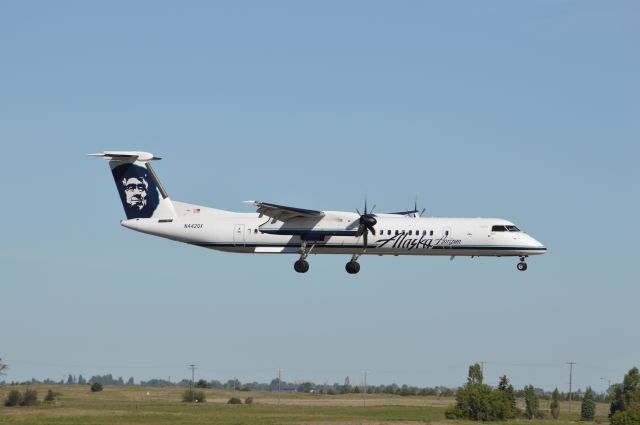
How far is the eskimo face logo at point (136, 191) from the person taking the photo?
70.0m

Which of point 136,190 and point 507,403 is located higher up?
point 136,190

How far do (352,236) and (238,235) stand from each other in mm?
7062

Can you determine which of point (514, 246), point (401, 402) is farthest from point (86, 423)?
point (401, 402)

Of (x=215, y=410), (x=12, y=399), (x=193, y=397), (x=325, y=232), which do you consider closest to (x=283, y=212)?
(x=325, y=232)

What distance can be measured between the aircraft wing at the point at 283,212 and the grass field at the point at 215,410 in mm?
38426

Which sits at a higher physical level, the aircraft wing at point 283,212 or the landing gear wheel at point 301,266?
the aircraft wing at point 283,212

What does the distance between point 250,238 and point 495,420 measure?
61428mm

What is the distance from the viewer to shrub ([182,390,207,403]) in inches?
5295

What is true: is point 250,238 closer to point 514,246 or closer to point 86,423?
point 514,246

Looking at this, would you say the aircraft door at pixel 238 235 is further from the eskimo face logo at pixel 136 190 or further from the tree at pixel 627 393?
the tree at pixel 627 393

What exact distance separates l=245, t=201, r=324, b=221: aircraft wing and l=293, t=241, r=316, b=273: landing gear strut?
1.95 m

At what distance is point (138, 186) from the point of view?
70.2 metres

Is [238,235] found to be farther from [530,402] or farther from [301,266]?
[530,402]

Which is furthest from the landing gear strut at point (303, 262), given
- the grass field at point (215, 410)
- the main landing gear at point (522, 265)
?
the grass field at point (215, 410)
